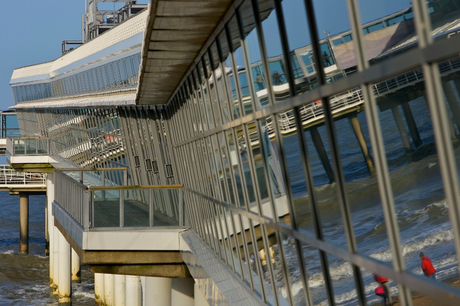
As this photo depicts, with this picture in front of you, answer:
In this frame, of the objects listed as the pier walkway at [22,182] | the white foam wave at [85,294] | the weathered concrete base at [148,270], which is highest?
the pier walkway at [22,182]

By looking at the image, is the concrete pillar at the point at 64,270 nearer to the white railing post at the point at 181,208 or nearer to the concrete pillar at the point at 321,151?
the white railing post at the point at 181,208

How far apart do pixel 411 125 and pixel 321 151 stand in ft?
4.08

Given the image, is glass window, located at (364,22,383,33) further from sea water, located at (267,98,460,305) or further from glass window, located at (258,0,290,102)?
glass window, located at (258,0,290,102)

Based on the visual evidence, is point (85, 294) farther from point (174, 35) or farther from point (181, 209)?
point (174, 35)

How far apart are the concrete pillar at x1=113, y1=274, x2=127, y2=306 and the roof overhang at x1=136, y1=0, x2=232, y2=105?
40.8ft

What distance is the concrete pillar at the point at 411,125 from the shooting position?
2.88 metres

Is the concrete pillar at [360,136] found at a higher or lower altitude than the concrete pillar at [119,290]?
higher

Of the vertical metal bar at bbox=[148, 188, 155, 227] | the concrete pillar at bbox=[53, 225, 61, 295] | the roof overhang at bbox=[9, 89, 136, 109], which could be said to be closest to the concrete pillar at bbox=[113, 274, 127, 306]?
the roof overhang at bbox=[9, 89, 136, 109]

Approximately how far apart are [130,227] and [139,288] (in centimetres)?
836

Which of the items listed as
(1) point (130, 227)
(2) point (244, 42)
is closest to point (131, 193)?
(1) point (130, 227)

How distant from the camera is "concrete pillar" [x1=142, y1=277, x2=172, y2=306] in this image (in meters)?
14.2

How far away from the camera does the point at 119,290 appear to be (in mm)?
22031

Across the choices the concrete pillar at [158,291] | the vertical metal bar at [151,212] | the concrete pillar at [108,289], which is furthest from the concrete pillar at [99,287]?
the vertical metal bar at [151,212]

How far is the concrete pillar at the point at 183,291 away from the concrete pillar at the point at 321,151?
971 cm
